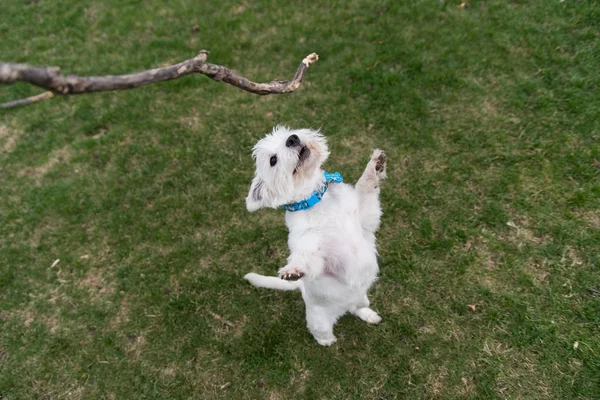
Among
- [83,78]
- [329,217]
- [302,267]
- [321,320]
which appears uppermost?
[83,78]

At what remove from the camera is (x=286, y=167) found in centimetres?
297

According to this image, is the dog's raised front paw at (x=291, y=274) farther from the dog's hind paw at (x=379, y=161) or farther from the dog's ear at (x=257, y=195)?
the dog's hind paw at (x=379, y=161)

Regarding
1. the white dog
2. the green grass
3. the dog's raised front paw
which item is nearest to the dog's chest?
the white dog

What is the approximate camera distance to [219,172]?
538cm

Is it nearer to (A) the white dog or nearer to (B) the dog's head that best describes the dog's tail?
(A) the white dog

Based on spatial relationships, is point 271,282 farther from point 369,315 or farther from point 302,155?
point 302,155

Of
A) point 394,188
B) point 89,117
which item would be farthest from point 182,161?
point 394,188

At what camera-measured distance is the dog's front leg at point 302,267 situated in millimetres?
2740

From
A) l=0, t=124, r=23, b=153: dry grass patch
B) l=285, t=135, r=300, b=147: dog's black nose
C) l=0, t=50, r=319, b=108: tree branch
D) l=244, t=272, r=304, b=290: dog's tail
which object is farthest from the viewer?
l=0, t=124, r=23, b=153: dry grass patch

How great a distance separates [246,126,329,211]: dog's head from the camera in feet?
9.80

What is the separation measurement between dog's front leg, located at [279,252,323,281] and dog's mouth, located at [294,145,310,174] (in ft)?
2.28

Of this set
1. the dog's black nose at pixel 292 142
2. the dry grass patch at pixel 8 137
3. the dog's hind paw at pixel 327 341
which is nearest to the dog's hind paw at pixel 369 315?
the dog's hind paw at pixel 327 341

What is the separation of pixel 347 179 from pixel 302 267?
7.86ft

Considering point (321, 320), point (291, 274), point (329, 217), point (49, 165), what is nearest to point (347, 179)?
point (329, 217)
